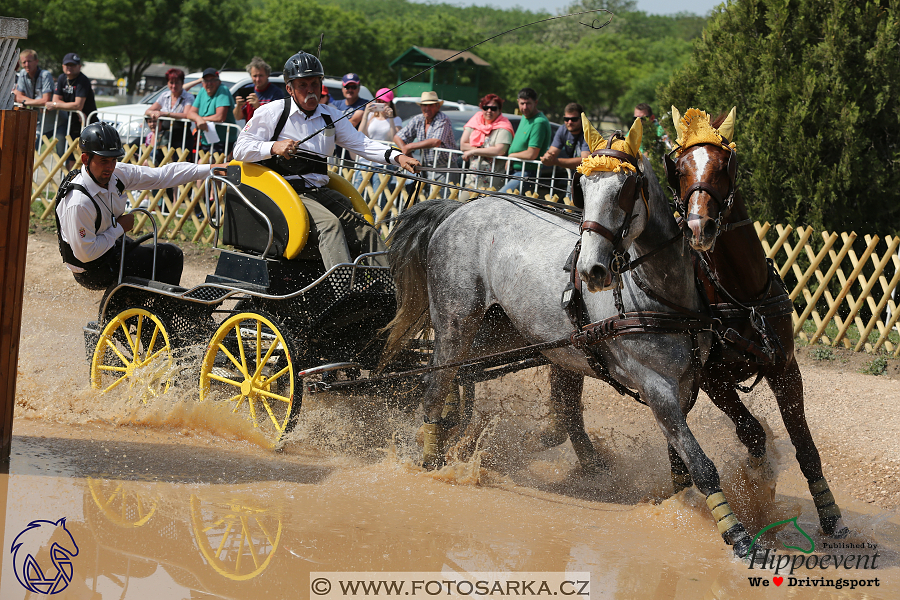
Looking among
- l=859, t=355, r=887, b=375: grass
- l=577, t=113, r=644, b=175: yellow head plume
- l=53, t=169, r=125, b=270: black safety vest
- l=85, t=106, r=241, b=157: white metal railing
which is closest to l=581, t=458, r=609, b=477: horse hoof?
l=577, t=113, r=644, b=175: yellow head plume

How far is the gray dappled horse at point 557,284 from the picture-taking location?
3795 mm

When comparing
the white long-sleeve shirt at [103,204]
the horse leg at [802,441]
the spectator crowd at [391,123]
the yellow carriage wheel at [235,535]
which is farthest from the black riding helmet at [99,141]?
the horse leg at [802,441]

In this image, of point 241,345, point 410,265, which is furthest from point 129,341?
point 410,265

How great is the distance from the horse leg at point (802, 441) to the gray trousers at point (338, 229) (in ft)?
8.51

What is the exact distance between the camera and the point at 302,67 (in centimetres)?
582

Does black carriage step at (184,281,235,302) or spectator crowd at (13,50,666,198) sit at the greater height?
spectator crowd at (13,50,666,198)

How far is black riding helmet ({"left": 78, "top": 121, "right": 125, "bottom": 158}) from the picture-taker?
5.66 m

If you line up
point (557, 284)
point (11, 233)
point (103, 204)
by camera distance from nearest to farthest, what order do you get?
1. point (557, 284)
2. point (11, 233)
3. point (103, 204)

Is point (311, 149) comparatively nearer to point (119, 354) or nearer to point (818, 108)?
point (119, 354)

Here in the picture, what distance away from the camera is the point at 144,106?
1418cm

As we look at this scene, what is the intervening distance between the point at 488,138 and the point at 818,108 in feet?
11.5

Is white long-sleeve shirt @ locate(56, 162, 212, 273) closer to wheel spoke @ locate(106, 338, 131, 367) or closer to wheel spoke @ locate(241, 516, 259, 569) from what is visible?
wheel spoke @ locate(106, 338, 131, 367)

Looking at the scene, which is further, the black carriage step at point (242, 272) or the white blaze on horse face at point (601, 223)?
the black carriage step at point (242, 272)

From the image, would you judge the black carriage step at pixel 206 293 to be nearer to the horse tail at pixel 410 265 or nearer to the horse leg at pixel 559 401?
the horse tail at pixel 410 265
